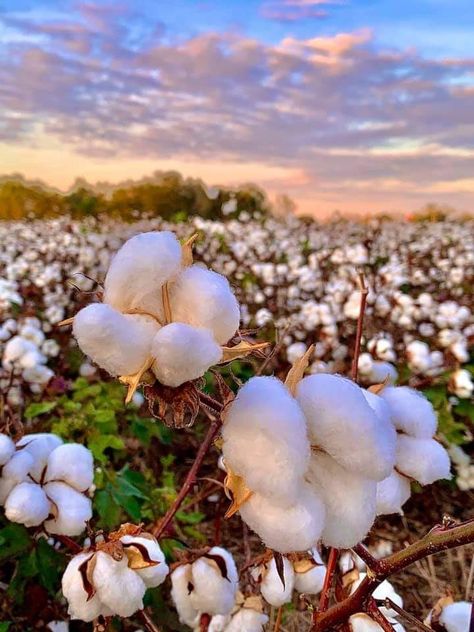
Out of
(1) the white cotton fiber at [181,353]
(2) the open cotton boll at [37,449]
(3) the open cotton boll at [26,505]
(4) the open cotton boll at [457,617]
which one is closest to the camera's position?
(1) the white cotton fiber at [181,353]

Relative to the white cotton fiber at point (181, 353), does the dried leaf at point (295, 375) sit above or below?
below

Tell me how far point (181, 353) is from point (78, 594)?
0.66 meters

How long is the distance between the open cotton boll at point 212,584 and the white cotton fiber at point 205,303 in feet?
2.51

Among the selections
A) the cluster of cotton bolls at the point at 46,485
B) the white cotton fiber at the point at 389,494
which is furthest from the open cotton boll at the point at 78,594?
the white cotton fiber at the point at 389,494

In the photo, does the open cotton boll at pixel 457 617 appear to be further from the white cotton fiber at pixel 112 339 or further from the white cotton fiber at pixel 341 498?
the white cotton fiber at pixel 112 339

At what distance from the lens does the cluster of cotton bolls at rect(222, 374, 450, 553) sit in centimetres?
63

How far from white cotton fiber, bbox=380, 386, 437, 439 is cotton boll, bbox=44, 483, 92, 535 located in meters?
0.61

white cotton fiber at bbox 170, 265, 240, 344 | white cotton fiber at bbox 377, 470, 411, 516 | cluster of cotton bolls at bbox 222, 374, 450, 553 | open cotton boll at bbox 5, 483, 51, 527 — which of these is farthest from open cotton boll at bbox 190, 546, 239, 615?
white cotton fiber at bbox 170, 265, 240, 344

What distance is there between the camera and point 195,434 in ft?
11.8

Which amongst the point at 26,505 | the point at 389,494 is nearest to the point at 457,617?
the point at 389,494

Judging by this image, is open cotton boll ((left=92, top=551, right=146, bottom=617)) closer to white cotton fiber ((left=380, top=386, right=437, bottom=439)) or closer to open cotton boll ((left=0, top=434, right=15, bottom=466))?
open cotton boll ((left=0, top=434, right=15, bottom=466))

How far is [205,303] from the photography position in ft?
2.11

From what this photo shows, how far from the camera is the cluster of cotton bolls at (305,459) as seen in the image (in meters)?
0.63

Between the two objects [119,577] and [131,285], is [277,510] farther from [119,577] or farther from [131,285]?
[119,577]
